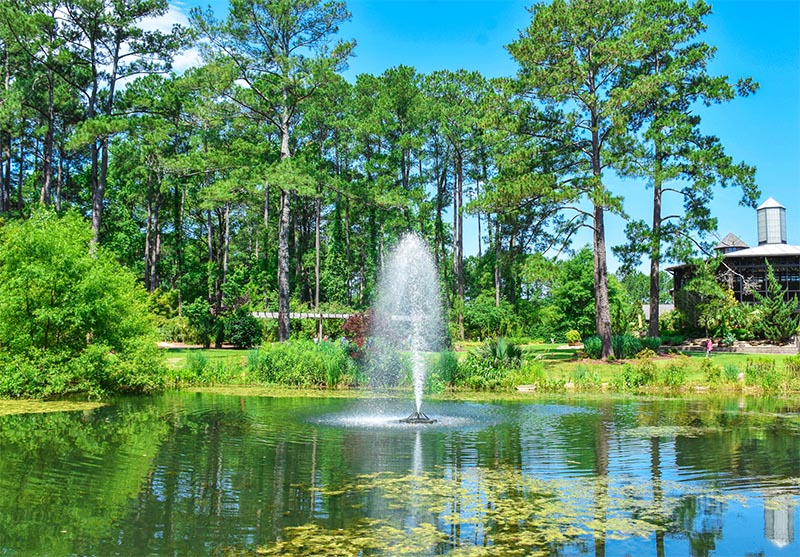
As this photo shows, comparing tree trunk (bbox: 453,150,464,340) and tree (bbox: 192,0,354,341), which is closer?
tree (bbox: 192,0,354,341)

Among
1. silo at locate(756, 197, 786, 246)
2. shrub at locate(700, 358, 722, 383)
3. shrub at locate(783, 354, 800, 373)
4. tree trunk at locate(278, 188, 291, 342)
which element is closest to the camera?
shrub at locate(700, 358, 722, 383)

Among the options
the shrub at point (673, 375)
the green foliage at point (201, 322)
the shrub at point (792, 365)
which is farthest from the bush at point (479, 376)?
Result: the green foliage at point (201, 322)

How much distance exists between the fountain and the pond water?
121 inches

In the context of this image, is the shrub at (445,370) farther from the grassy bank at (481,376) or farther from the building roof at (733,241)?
the building roof at (733,241)

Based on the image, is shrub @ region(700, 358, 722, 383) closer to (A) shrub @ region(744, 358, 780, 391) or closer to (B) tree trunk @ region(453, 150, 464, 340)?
(A) shrub @ region(744, 358, 780, 391)

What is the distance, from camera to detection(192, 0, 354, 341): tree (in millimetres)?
30297

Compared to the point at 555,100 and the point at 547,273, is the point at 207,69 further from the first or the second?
the point at 547,273

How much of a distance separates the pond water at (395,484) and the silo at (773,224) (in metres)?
46.2

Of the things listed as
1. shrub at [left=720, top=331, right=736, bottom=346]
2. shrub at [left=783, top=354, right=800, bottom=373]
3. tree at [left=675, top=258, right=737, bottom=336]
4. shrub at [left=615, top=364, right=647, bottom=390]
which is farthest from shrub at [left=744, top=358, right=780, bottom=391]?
shrub at [left=720, top=331, right=736, bottom=346]

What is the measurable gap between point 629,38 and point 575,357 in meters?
12.7

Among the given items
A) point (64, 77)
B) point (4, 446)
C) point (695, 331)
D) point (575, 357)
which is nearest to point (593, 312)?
point (695, 331)

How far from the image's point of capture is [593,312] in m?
38.4

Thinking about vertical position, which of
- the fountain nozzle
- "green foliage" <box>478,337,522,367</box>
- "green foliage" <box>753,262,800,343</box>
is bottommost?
the fountain nozzle

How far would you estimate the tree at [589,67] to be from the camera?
26781mm
